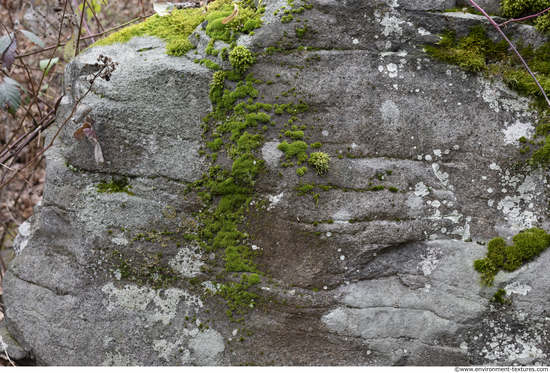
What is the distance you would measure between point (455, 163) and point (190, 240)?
2.31 meters

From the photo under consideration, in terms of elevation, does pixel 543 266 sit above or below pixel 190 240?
below

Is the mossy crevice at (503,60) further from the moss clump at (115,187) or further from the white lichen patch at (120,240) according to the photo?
the white lichen patch at (120,240)

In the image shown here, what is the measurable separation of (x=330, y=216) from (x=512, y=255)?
1431mm

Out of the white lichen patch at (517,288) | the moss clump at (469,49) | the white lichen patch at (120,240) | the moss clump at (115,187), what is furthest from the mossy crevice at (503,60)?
the white lichen patch at (120,240)

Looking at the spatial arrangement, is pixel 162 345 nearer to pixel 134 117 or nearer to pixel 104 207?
pixel 104 207

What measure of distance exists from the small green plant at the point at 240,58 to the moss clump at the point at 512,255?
2.46m

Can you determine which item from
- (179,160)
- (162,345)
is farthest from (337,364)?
(179,160)

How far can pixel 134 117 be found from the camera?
3.14m

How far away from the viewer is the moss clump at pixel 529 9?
2924mm

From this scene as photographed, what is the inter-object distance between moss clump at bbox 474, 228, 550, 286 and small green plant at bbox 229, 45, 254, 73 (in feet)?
8.07

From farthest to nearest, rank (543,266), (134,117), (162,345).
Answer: (134,117)
(162,345)
(543,266)

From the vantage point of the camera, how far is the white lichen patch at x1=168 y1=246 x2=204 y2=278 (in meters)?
2.99

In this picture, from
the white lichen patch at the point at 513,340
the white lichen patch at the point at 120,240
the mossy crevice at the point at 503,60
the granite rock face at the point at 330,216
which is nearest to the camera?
the white lichen patch at the point at 513,340

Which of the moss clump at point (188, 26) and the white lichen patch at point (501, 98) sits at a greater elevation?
the moss clump at point (188, 26)
